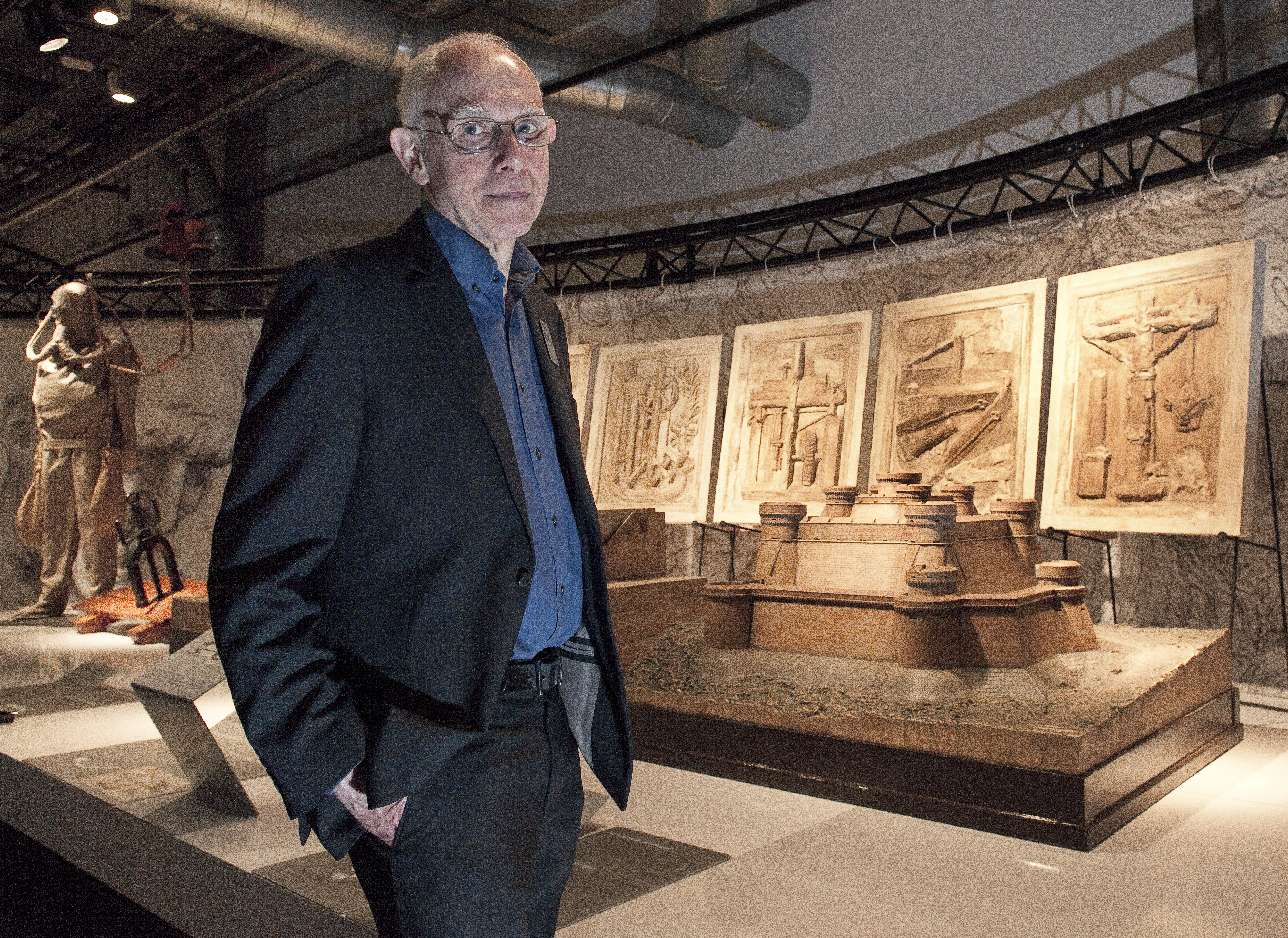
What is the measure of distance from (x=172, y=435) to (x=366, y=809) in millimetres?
11569

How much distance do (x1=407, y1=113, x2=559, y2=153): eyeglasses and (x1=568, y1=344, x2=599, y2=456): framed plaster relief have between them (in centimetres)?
717

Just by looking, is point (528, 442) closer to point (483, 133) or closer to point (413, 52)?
point (483, 133)

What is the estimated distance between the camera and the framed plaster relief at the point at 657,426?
825cm

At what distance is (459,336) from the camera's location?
173 cm

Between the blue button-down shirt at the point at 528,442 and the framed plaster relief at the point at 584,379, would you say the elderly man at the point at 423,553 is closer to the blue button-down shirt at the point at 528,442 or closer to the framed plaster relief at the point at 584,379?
the blue button-down shirt at the point at 528,442

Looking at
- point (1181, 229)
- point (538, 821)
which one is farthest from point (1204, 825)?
point (1181, 229)

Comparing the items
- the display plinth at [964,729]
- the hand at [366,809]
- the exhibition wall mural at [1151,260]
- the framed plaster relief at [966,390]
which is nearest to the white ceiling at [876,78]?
the exhibition wall mural at [1151,260]

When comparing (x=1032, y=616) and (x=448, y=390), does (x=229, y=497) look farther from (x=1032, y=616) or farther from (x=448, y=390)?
(x=1032, y=616)

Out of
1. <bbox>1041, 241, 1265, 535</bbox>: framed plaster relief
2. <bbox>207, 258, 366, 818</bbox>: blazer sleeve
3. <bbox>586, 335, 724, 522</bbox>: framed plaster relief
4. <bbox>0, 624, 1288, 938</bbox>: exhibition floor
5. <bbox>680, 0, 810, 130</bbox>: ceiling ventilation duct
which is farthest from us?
<bbox>586, 335, 724, 522</bbox>: framed plaster relief

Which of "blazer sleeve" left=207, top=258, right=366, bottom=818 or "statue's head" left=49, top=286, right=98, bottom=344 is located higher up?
"statue's head" left=49, top=286, right=98, bottom=344

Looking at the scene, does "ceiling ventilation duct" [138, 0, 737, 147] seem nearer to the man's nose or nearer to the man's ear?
the man's ear

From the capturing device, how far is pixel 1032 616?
4570 mm

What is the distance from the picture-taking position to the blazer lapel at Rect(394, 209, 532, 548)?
1687 mm

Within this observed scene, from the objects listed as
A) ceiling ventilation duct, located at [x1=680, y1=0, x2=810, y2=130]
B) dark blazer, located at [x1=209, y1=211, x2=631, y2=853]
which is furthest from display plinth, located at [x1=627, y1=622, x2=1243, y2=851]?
ceiling ventilation duct, located at [x1=680, y1=0, x2=810, y2=130]
